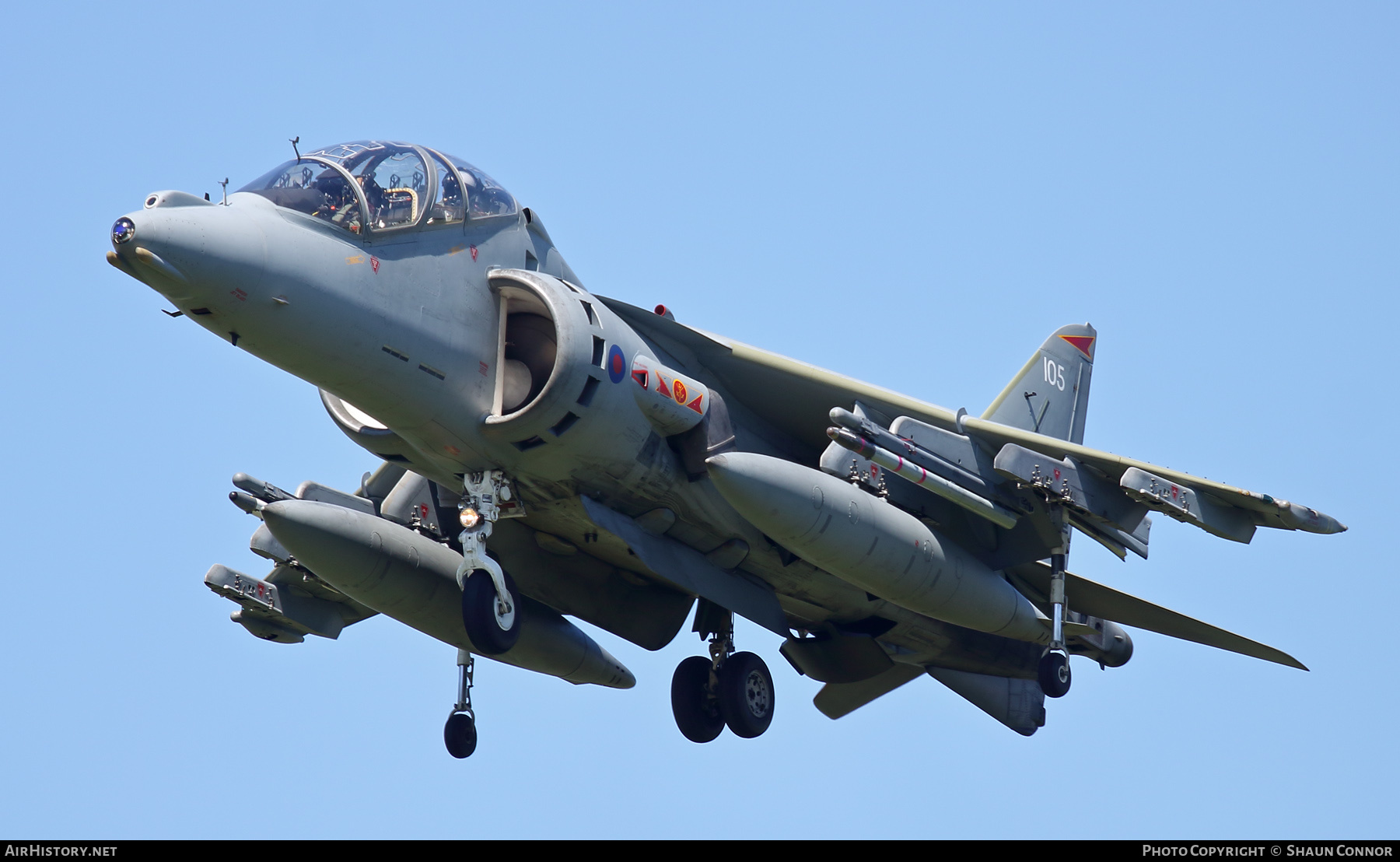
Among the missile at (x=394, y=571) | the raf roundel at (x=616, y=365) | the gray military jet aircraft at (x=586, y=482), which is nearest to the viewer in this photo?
the gray military jet aircraft at (x=586, y=482)

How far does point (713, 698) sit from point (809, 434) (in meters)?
2.72

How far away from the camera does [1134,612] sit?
18.0 m

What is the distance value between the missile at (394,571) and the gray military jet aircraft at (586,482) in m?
0.03

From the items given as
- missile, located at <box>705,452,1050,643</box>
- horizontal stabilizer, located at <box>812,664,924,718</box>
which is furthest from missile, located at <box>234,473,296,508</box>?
horizontal stabilizer, located at <box>812,664,924,718</box>

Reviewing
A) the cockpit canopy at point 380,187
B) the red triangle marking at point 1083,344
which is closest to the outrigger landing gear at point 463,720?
the cockpit canopy at point 380,187

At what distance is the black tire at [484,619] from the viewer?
13.9 m

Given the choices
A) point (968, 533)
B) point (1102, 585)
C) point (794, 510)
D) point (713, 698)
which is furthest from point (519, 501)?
point (1102, 585)

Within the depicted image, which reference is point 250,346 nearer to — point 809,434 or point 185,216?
point 185,216

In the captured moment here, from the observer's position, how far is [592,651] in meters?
17.4

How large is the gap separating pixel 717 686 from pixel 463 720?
95.2 inches

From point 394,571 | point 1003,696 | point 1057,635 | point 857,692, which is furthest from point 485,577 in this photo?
point 1003,696

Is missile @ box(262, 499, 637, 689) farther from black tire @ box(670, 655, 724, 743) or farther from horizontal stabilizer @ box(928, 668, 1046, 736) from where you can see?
horizontal stabilizer @ box(928, 668, 1046, 736)

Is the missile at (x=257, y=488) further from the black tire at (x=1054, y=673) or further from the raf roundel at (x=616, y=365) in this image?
the black tire at (x=1054, y=673)

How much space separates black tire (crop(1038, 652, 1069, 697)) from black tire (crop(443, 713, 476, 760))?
5303 mm
